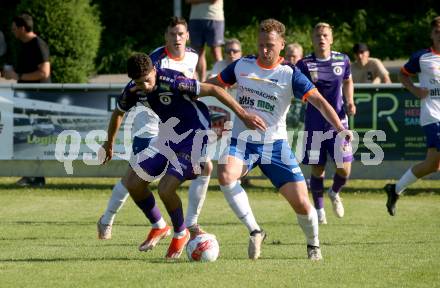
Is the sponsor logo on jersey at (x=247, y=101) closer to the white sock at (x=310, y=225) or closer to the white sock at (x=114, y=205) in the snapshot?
the white sock at (x=310, y=225)

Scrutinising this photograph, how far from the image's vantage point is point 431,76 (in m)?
12.2

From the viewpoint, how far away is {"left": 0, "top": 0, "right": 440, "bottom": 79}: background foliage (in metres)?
30.2

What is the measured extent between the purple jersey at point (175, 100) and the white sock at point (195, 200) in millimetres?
1108

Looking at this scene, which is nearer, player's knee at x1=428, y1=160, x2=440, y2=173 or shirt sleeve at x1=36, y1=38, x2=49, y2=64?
player's knee at x1=428, y1=160, x2=440, y2=173

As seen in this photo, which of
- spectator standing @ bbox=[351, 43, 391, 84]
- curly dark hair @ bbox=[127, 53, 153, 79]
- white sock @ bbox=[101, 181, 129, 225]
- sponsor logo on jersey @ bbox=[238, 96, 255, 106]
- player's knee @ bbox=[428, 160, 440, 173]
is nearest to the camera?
curly dark hair @ bbox=[127, 53, 153, 79]

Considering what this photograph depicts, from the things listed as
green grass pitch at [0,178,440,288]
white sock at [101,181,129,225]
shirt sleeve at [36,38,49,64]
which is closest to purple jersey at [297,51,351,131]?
green grass pitch at [0,178,440,288]

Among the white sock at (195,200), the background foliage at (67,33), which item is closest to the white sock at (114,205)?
the white sock at (195,200)

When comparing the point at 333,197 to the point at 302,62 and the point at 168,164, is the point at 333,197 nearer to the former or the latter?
the point at 302,62

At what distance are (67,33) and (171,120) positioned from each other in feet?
54.0

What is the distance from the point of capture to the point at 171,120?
31.7 ft

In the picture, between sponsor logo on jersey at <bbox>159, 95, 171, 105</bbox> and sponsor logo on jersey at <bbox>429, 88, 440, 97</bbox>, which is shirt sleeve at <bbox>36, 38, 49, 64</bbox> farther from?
sponsor logo on jersey at <bbox>159, 95, 171, 105</bbox>

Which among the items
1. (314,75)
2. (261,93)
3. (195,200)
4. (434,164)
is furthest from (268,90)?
(434,164)

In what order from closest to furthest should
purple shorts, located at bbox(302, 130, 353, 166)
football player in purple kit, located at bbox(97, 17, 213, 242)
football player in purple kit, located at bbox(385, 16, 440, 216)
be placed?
football player in purple kit, located at bbox(97, 17, 213, 242)
football player in purple kit, located at bbox(385, 16, 440, 216)
purple shorts, located at bbox(302, 130, 353, 166)

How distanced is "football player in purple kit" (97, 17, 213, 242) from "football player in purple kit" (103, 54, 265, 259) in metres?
0.59
